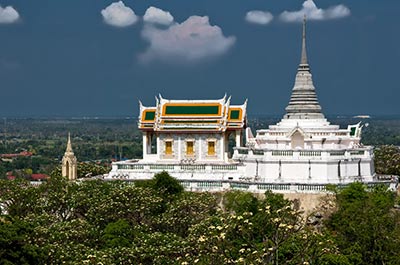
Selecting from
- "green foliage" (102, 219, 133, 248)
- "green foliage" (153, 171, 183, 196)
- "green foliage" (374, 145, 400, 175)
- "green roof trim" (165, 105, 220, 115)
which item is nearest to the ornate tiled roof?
"green roof trim" (165, 105, 220, 115)

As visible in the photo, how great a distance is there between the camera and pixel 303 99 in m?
56.0

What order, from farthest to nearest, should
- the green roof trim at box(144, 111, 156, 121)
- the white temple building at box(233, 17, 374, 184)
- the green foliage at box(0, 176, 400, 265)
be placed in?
the green roof trim at box(144, 111, 156, 121), the white temple building at box(233, 17, 374, 184), the green foliage at box(0, 176, 400, 265)

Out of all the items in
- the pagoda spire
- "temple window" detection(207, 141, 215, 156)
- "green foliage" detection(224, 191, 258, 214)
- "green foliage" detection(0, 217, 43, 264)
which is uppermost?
"temple window" detection(207, 141, 215, 156)

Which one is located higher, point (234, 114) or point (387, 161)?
point (234, 114)

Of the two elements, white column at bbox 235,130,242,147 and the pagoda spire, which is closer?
white column at bbox 235,130,242,147

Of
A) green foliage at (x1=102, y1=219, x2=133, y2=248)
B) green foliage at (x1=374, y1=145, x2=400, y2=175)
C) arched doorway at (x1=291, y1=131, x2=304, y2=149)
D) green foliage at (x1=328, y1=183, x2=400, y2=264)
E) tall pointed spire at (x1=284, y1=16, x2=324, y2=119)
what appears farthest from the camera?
green foliage at (x1=374, y1=145, x2=400, y2=175)

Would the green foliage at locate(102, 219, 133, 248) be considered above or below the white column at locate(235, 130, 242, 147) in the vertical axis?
below

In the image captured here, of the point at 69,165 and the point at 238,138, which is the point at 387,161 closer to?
the point at 238,138

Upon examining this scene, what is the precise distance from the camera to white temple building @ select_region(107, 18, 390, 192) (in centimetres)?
4925

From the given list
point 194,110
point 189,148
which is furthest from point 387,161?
point 194,110

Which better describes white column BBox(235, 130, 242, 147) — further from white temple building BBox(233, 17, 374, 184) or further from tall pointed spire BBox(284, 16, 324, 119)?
tall pointed spire BBox(284, 16, 324, 119)

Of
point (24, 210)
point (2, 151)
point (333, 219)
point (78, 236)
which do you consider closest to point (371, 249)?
point (333, 219)

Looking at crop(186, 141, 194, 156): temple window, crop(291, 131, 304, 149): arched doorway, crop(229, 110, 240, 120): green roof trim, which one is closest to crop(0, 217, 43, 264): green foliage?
crop(291, 131, 304, 149): arched doorway

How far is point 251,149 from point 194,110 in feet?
22.8
